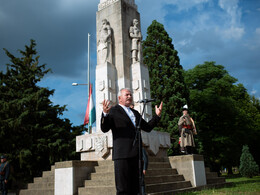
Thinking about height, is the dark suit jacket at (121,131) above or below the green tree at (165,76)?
below

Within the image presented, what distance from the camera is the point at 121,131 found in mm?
4078

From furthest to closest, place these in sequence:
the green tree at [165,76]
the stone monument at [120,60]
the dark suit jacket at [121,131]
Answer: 1. the green tree at [165,76]
2. the stone monument at [120,60]
3. the dark suit jacket at [121,131]

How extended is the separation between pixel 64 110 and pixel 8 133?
445 centimetres

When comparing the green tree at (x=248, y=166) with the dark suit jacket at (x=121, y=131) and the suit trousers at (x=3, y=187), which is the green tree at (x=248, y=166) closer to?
the suit trousers at (x=3, y=187)

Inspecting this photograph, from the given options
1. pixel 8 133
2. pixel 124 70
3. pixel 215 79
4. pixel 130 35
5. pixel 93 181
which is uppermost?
pixel 215 79

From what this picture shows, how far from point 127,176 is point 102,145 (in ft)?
19.3

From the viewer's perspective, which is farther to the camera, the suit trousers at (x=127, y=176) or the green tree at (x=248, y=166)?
the green tree at (x=248, y=166)

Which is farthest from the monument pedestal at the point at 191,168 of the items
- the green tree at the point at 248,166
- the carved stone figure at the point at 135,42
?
the green tree at the point at 248,166

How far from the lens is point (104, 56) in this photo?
11.6 metres

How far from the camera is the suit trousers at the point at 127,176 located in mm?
3797

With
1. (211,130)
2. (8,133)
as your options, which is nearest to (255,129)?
(211,130)

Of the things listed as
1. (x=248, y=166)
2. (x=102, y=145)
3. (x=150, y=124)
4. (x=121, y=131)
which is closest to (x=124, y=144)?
(x=121, y=131)

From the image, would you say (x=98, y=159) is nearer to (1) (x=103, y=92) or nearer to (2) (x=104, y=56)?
(1) (x=103, y=92)

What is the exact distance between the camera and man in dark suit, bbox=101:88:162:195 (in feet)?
12.6
